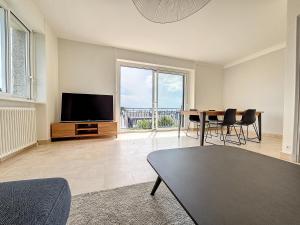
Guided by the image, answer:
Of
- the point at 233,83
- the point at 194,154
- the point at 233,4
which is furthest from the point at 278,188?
A: the point at 233,83

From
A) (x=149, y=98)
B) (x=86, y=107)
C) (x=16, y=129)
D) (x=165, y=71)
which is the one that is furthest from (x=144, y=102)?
(x=16, y=129)

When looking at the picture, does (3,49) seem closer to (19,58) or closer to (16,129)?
(19,58)

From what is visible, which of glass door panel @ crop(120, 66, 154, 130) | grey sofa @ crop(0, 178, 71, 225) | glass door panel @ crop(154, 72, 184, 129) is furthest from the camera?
glass door panel @ crop(154, 72, 184, 129)

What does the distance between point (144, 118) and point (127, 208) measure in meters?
4.22

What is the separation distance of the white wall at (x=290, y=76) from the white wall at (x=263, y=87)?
91.8 inches

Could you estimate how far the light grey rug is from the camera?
3.39 ft

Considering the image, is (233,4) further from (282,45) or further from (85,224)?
(85,224)

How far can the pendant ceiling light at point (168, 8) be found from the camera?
1.57 meters

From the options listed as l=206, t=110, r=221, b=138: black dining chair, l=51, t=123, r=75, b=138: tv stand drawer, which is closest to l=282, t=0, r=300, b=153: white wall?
l=206, t=110, r=221, b=138: black dining chair

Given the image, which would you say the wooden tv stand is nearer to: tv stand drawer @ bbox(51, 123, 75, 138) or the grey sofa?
tv stand drawer @ bbox(51, 123, 75, 138)

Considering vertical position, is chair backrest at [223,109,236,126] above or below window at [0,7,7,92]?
below

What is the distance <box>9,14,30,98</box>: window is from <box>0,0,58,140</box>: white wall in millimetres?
164

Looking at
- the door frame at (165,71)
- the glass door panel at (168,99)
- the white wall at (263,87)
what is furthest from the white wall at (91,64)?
the white wall at (263,87)

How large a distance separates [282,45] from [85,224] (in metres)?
5.76
